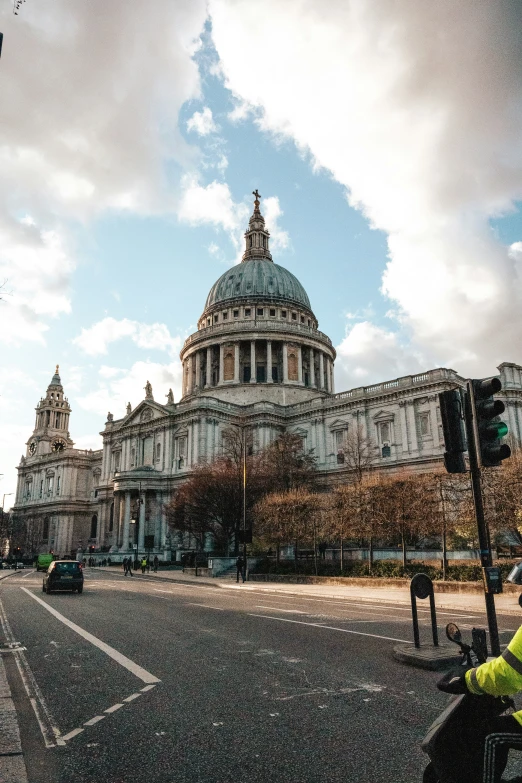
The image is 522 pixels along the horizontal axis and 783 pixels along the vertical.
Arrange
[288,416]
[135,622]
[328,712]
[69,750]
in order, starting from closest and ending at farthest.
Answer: [69,750] < [328,712] < [135,622] < [288,416]

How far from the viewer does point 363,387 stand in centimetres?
6338

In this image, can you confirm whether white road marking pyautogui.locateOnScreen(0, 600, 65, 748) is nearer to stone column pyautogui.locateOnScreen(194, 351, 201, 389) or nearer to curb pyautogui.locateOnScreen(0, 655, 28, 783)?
curb pyautogui.locateOnScreen(0, 655, 28, 783)

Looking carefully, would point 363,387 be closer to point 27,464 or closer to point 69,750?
point 69,750

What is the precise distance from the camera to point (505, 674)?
9.87 ft

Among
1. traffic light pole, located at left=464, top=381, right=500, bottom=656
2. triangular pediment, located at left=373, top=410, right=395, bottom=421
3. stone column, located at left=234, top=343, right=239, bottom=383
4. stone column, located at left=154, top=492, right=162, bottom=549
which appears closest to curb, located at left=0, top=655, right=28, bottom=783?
traffic light pole, located at left=464, top=381, right=500, bottom=656

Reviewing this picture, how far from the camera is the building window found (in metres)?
55.9

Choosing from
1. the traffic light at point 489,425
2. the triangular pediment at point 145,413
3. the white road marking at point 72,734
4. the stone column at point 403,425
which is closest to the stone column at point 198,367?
the triangular pediment at point 145,413

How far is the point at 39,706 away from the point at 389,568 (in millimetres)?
26368

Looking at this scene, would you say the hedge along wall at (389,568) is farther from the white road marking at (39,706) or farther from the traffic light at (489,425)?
the white road marking at (39,706)

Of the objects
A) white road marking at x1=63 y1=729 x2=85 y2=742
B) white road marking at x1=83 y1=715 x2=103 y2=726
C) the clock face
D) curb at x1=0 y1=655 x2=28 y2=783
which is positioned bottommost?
white road marking at x1=63 y1=729 x2=85 y2=742

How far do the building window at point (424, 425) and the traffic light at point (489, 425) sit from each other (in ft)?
162

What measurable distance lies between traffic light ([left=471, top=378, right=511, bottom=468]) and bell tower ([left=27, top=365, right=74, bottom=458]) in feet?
359

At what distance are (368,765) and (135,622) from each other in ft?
35.0

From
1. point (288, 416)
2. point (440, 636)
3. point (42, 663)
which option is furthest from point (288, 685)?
point (288, 416)
